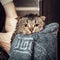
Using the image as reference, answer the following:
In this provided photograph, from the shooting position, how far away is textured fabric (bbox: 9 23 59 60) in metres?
1.00

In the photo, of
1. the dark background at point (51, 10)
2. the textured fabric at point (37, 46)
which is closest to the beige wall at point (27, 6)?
the dark background at point (51, 10)

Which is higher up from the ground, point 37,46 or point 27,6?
point 27,6

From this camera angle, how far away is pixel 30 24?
112 centimetres

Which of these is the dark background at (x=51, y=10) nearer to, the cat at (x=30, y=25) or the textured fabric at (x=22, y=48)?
the cat at (x=30, y=25)

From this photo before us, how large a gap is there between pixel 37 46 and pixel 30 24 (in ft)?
0.54

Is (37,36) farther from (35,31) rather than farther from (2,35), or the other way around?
(2,35)

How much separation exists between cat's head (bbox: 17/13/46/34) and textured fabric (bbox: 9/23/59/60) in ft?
0.21

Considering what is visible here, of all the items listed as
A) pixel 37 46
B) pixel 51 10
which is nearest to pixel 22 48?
pixel 37 46

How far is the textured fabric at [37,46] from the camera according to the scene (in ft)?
3.29

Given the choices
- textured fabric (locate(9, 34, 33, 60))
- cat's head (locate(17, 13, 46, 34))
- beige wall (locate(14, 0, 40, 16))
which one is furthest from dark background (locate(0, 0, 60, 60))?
textured fabric (locate(9, 34, 33, 60))

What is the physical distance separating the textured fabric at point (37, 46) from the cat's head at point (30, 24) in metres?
0.06

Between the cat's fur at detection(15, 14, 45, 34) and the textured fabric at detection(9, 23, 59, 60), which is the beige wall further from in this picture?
the textured fabric at detection(9, 23, 59, 60)

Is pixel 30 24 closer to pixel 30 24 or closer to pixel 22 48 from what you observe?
pixel 30 24

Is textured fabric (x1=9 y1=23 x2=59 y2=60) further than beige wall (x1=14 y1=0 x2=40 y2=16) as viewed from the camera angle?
No
